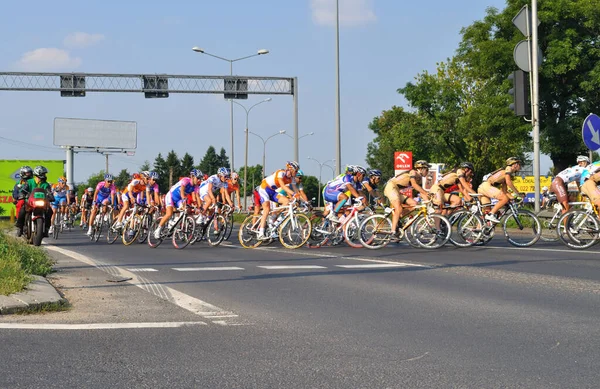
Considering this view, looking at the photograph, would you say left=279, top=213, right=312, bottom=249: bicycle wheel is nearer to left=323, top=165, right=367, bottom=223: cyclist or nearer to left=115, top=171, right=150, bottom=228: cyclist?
left=323, top=165, right=367, bottom=223: cyclist

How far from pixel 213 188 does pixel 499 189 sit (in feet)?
19.7

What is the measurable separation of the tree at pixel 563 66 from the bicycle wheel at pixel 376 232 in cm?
2531

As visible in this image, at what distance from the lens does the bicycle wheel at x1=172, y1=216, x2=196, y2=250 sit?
17062 millimetres

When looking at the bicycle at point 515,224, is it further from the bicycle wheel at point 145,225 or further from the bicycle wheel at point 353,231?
the bicycle wheel at point 145,225

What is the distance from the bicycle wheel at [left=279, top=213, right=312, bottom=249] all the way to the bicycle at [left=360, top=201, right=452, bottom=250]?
Answer: 1168 millimetres

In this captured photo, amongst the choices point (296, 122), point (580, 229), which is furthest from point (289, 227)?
point (296, 122)

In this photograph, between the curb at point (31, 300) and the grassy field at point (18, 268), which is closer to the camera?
the curb at point (31, 300)

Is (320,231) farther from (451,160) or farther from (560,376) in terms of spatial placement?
(451,160)

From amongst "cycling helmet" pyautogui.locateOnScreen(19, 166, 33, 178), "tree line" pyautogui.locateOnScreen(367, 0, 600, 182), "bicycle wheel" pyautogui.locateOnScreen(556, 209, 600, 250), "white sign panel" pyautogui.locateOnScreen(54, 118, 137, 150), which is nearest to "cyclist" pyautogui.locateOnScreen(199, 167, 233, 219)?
"cycling helmet" pyautogui.locateOnScreen(19, 166, 33, 178)

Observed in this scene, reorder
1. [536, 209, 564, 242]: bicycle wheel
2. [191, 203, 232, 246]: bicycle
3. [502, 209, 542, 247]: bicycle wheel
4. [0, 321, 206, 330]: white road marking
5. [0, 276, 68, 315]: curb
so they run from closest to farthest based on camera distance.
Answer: [0, 321, 206, 330]: white road marking → [0, 276, 68, 315]: curb → [502, 209, 542, 247]: bicycle wheel → [536, 209, 564, 242]: bicycle wheel → [191, 203, 232, 246]: bicycle

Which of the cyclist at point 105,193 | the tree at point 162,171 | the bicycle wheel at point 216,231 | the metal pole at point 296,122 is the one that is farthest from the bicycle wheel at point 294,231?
the tree at point 162,171

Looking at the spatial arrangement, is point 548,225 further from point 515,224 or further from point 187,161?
point 187,161

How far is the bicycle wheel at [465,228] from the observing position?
15.7 meters

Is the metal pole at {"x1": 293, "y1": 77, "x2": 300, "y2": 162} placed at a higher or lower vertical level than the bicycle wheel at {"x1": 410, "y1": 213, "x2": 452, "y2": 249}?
higher
